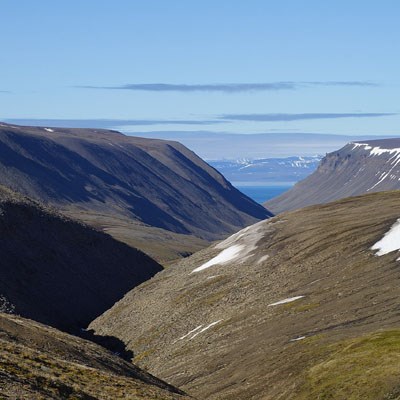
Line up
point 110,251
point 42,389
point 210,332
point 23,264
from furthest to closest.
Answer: point 110,251 → point 23,264 → point 210,332 → point 42,389

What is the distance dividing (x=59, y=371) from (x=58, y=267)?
90643 millimetres

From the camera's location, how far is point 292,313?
86.6m

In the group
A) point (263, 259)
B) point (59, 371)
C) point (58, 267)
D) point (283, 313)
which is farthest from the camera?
point (58, 267)

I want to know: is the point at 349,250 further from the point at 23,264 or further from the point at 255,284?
the point at 23,264

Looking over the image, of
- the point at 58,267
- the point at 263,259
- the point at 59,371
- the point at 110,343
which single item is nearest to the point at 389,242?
the point at 263,259

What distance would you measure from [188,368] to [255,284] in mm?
31564

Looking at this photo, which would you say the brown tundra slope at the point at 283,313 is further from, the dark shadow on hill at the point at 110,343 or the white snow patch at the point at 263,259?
the dark shadow on hill at the point at 110,343

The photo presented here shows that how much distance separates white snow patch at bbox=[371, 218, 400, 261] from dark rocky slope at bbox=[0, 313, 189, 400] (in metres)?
42.4

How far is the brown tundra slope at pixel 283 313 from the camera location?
6132 centimetres

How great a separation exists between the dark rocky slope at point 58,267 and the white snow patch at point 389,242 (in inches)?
1550

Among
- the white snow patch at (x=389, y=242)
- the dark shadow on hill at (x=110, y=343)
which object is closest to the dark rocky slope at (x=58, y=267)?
the dark shadow on hill at (x=110, y=343)

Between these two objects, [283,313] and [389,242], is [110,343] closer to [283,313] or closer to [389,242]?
[283,313]

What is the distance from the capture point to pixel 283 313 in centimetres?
8825

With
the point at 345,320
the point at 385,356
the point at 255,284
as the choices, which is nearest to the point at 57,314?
the point at 255,284
